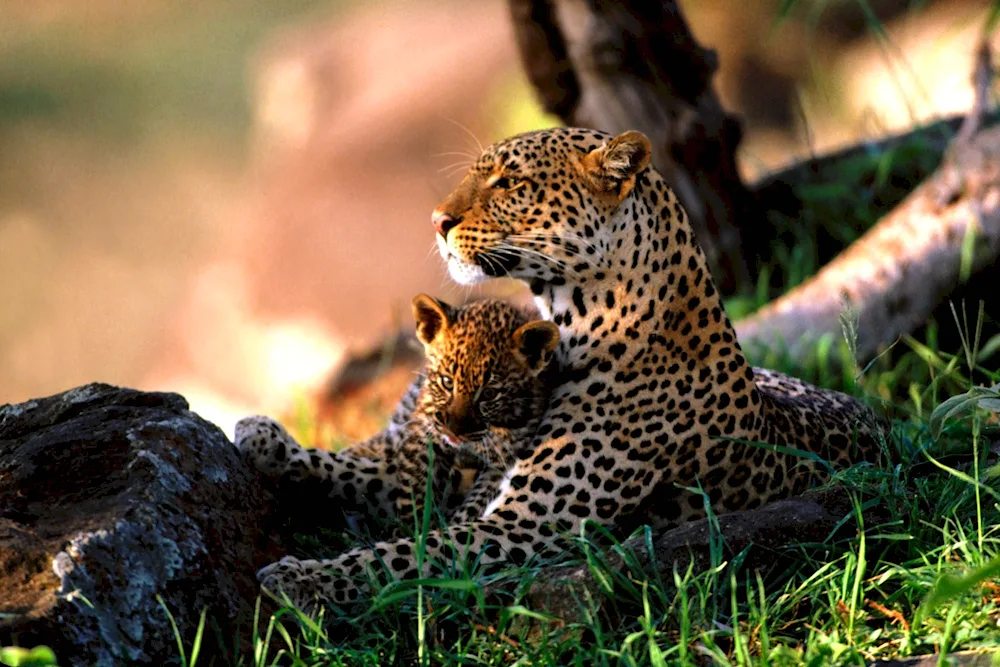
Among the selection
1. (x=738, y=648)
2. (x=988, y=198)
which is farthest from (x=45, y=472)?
(x=988, y=198)

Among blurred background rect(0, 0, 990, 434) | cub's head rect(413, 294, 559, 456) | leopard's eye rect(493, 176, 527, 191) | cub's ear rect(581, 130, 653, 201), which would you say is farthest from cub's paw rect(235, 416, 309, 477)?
blurred background rect(0, 0, 990, 434)

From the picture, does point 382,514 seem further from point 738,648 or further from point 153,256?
point 153,256

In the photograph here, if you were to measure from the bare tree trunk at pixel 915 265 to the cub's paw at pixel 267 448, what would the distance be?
14.3 feet

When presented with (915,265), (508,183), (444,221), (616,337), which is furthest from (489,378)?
(915,265)

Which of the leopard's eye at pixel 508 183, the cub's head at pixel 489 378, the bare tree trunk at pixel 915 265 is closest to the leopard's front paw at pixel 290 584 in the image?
the cub's head at pixel 489 378

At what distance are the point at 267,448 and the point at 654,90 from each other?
5.87 metres

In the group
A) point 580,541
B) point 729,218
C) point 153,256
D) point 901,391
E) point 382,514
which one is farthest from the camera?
point 153,256

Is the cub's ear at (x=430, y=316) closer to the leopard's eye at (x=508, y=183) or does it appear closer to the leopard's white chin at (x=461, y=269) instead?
the leopard's white chin at (x=461, y=269)

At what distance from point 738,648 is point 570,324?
200cm

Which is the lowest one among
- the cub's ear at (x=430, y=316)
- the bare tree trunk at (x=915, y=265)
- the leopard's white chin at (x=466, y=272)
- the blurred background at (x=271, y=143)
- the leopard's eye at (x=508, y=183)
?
the bare tree trunk at (x=915, y=265)

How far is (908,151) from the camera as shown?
1203cm

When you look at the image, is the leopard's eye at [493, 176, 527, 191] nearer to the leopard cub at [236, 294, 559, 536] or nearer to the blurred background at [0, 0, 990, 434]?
the leopard cub at [236, 294, 559, 536]

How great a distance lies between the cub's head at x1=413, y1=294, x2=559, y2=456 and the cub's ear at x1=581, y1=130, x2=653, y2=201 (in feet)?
2.26

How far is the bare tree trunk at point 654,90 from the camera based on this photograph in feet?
36.2
